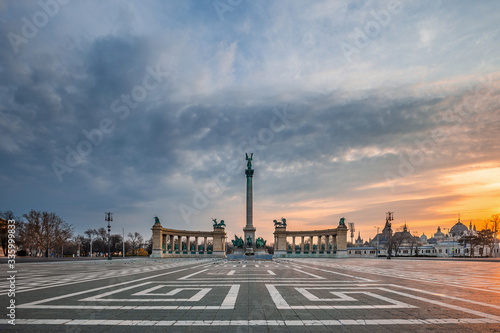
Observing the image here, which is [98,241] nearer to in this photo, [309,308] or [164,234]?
[164,234]

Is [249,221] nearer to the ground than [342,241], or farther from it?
farther from it

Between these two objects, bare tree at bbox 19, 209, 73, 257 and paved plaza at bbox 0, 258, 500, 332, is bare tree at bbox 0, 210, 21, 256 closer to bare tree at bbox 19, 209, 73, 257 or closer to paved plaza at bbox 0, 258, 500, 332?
bare tree at bbox 19, 209, 73, 257

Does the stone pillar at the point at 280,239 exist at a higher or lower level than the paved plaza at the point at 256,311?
lower

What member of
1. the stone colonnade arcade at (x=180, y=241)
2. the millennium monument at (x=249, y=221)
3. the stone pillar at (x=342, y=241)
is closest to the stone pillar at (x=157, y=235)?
the stone colonnade arcade at (x=180, y=241)

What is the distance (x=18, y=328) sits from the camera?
7.62 metres

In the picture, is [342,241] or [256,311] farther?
[342,241]

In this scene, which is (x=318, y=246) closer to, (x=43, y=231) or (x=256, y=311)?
(x=43, y=231)

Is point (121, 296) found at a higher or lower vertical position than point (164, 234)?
higher

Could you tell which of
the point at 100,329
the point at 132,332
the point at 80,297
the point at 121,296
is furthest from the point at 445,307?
the point at 80,297

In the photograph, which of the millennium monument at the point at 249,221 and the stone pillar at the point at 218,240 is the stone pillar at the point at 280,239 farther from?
the stone pillar at the point at 218,240

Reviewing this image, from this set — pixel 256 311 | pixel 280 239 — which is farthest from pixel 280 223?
pixel 256 311

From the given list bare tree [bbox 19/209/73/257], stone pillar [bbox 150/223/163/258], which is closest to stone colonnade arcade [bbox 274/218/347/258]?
stone pillar [bbox 150/223/163/258]

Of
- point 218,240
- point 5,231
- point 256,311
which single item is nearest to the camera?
point 256,311

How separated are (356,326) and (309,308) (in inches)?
93.1
